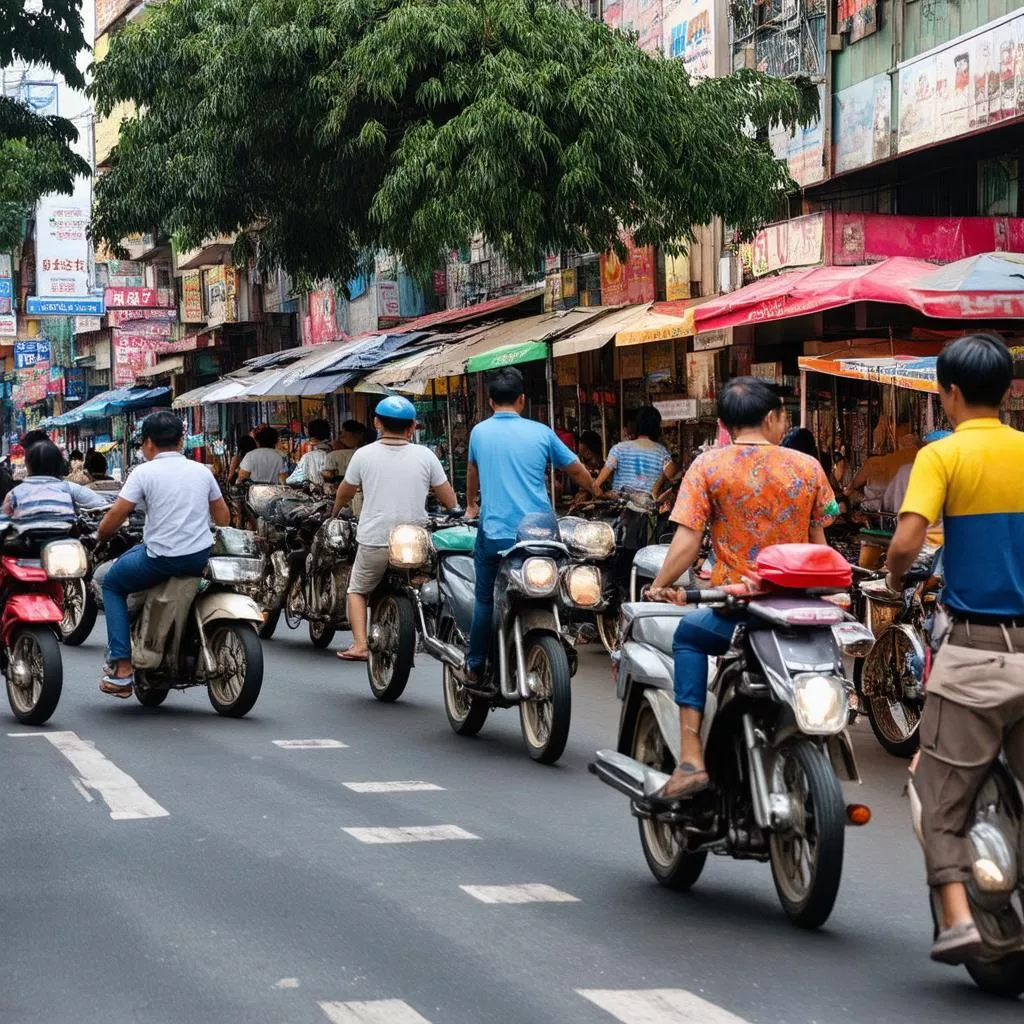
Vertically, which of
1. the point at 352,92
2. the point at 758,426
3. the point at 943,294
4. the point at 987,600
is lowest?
the point at 987,600

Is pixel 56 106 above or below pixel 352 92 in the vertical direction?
above

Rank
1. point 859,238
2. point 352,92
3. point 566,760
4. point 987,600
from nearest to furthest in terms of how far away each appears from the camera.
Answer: point 987,600
point 566,760
point 859,238
point 352,92

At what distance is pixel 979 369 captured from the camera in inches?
197

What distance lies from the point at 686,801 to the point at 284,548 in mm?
9625

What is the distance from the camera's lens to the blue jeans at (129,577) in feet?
33.7

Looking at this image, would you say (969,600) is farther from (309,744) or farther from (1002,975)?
(309,744)

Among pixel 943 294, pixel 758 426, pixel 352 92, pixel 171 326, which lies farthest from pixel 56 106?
pixel 758 426

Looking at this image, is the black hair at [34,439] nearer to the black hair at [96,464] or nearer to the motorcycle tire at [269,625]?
the motorcycle tire at [269,625]

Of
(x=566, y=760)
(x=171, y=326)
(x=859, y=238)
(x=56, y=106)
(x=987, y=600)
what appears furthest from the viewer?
(x=56, y=106)

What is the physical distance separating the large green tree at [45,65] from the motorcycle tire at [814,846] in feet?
66.9

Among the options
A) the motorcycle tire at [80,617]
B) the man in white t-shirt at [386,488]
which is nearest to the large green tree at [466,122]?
the motorcycle tire at [80,617]

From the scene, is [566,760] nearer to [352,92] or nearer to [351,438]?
[351,438]

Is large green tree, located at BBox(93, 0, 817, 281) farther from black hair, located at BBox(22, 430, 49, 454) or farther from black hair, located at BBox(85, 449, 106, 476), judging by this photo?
black hair, located at BBox(22, 430, 49, 454)

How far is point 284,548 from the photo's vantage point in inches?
596
